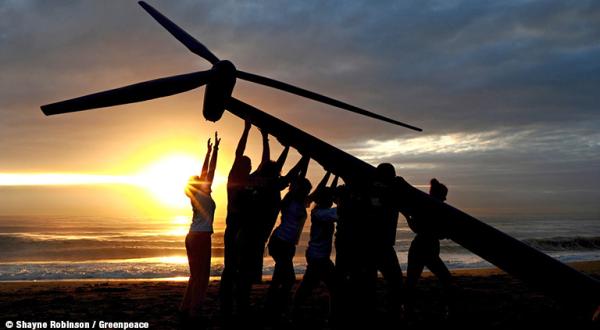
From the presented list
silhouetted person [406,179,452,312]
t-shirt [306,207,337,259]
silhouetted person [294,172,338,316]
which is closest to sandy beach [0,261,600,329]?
silhouetted person [406,179,452,312]

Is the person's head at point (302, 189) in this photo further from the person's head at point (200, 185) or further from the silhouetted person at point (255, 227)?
the person's head at point (200, 185)

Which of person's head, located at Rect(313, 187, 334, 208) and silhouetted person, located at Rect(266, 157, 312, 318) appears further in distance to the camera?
silhouetted person, located at Rect(266, 157, 312, 318)

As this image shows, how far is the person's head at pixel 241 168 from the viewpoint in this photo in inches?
263

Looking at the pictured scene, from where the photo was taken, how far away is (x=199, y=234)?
7461mm

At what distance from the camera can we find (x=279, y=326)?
309 inches

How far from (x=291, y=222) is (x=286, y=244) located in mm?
351

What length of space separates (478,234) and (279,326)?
194 inches

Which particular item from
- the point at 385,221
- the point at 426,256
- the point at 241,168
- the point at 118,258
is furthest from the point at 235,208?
the point at 118,258

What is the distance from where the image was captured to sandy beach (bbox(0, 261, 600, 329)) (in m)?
8.35

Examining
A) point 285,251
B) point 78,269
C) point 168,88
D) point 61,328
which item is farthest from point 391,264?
point 78,269

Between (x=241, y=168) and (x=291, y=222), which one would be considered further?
(x=291, y=222)

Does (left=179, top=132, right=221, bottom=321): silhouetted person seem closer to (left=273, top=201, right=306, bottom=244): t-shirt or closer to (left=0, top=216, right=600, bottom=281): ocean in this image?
(left=273, top=201, right=306, bottom=244): t-shirt

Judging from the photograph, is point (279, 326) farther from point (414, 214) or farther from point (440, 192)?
point (414, 214)

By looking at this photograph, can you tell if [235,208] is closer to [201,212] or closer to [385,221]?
[201,212]
